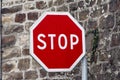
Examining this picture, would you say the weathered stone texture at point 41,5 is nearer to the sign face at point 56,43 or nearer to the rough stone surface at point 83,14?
the rough stone surface at point 83,14

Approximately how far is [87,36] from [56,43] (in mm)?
3252

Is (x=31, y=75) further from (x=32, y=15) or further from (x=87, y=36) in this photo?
(x=87, y=36)

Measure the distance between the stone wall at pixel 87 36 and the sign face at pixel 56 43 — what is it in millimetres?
2456

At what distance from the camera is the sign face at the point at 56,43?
347cm

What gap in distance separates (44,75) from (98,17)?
62.9 inches

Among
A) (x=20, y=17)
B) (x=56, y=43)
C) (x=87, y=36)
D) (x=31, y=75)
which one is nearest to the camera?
(x=56, y=43)

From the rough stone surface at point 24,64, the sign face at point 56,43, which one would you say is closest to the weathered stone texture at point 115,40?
the rough stone surface at point 24,64

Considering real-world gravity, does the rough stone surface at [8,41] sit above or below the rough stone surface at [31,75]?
above

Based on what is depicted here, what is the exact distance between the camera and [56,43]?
3.50 m

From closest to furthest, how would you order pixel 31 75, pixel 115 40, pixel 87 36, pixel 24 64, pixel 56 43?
pixel 56 43 → pixel 115 40 → pixel 87 36 → pixel 31 75 → pixel 24 64

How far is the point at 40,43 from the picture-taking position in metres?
3.47

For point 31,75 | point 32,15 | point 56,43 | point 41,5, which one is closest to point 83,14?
point 41,5

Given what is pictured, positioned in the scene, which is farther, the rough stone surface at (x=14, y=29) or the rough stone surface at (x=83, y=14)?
the rough stone surface at (x=14, y=29)

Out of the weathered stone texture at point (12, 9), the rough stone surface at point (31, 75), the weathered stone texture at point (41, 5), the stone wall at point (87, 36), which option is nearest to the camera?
the stone wall at point (87, 36)
